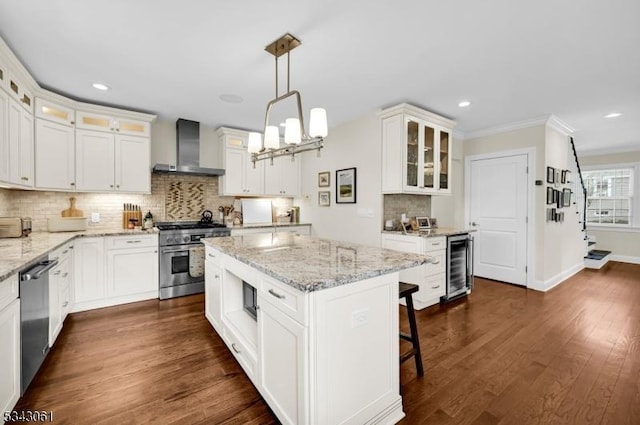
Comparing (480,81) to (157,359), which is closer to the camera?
(157,359)

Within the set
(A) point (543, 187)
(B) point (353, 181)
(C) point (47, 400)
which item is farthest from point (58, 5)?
(A) point (543, 187)

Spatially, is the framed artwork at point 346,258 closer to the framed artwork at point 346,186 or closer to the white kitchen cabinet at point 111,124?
the framed artwork at point 346,186

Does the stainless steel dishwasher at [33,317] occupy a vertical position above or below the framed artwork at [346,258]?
below

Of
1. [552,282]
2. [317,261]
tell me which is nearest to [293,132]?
[317,261]

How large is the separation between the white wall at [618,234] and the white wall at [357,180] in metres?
6.11

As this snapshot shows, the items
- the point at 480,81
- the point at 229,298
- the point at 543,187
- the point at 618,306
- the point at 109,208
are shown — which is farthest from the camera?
the point at 543,187

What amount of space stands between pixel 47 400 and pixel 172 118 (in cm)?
350

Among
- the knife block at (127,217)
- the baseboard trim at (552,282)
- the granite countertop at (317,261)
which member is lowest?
the baseboard trim at (552,282)

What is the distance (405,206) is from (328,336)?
3138 millimetres

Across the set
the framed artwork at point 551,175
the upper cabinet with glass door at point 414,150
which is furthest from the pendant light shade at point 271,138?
the framed artwork at point 551,175

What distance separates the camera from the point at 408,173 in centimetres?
369

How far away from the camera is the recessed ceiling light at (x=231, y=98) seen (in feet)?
10.9

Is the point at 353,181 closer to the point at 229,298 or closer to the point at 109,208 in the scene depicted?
the point at 229,298

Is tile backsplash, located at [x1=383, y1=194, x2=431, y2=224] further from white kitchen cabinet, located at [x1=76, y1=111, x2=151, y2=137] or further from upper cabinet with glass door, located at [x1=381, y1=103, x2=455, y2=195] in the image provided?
white kitchen cabinet, located at [x1=76, y1=111, x2=151, y2=137]
